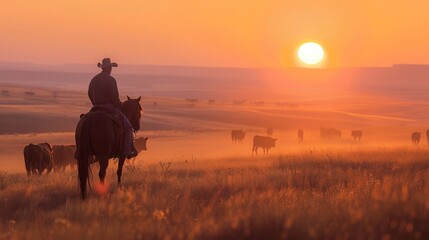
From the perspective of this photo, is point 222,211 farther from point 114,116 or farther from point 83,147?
point 114,116

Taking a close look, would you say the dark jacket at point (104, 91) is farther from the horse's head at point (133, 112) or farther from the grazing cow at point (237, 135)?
the grazing cow at point (237, 135)

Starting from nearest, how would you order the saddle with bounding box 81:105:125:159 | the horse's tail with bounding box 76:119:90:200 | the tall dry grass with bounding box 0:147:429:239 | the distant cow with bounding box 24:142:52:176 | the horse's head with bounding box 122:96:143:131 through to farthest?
the tall dry grass with bounding box 0:147:429:239, the horse's tail with bounding box 76:119:90:200, the saddle with bounding box 81:105:125:159, the horse's head with bounding box 122:96:143:131, the distant cow with bounding box 24:142:52:176

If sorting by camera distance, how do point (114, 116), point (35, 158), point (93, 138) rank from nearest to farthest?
1. point (93, 138)
2. point (114, 116)
3. point (35, 158)

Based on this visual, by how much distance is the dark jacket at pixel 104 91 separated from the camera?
11188mm

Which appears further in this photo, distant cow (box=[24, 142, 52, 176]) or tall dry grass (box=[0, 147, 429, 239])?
distant cow (box=[24, 142, 52, 176])

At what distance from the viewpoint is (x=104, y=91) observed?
11195 mm

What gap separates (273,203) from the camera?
7945 mm

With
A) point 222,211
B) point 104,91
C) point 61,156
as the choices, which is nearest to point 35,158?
point 61,156

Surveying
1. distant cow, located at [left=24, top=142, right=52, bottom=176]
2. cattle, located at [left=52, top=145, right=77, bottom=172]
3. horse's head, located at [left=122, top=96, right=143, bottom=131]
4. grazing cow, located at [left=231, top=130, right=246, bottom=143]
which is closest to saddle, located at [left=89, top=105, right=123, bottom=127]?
horse's head, located at [left=122, top=96, right=143, bottom=131]

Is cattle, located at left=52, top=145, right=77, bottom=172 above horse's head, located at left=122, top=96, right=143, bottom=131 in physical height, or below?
below


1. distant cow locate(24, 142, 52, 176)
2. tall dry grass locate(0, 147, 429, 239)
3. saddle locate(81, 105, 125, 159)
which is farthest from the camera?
distant cow locate(24, 142, 52, 176)

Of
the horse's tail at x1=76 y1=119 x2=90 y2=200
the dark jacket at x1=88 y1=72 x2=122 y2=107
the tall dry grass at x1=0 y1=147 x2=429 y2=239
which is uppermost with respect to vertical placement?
the dark jacket at x1=88 y1=72 x2=122 y2=107

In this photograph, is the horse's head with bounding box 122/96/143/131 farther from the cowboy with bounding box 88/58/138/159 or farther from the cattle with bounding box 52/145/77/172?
the cattle with bounding box 52/145/77/172

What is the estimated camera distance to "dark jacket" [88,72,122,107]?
36.7 feet
